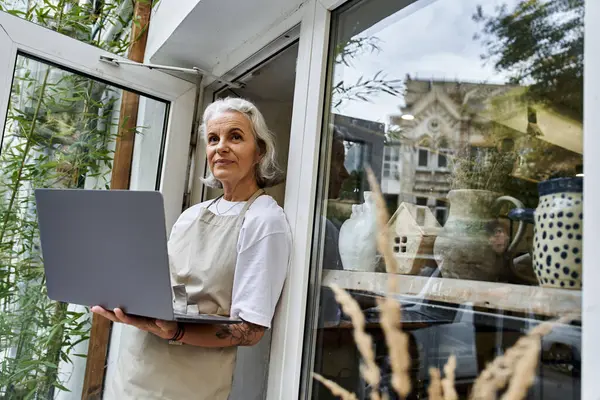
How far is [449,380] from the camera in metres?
0.76

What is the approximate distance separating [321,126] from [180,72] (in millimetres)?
800

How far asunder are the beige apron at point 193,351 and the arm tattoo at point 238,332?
8cm

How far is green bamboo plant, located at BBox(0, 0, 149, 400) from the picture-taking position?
1.39 m

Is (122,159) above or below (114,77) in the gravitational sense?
below

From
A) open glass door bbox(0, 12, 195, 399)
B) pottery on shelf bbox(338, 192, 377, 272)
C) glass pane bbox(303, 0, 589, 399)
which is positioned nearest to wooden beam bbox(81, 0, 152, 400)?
open glass door bbox(0, 12, 195, 399)

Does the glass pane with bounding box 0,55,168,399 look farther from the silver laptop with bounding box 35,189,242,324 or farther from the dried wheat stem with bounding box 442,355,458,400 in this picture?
the dried wheat stem with bounding box 442,355,458,400

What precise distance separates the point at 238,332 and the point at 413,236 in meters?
0.46

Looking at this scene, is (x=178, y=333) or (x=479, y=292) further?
(x=178, y=333)

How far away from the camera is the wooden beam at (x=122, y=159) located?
1579 mm

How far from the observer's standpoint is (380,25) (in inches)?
42.3

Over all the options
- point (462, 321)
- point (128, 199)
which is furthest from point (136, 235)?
point (462, 321)

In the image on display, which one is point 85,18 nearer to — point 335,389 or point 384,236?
point 384,236

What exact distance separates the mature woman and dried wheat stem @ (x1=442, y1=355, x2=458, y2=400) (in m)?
0.43

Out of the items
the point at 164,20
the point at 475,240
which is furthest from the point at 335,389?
the point at 164,20
